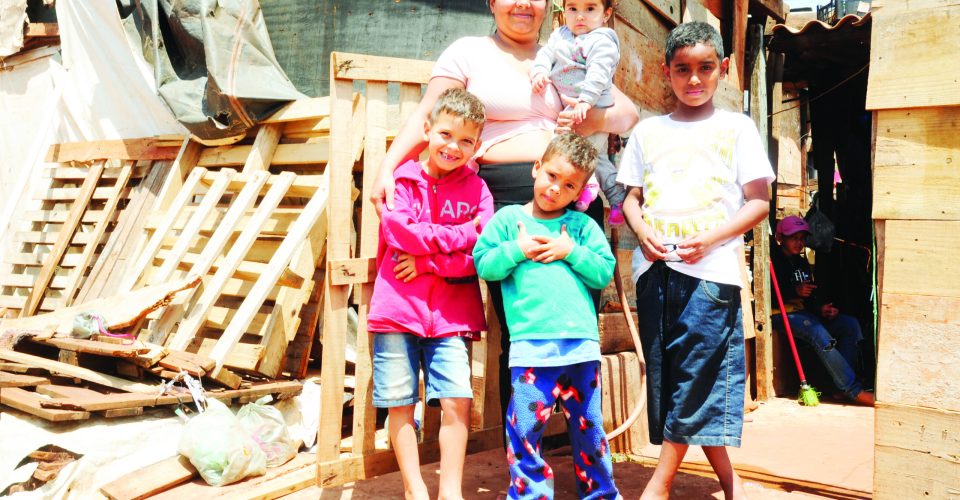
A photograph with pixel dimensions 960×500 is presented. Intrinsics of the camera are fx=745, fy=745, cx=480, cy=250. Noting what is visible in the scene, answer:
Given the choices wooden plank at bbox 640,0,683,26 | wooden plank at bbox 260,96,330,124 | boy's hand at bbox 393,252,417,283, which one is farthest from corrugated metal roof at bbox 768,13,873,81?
boy's hand at bbox 393,252,417,283

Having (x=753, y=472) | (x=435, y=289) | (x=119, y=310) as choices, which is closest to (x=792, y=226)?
(x=753, y=472)

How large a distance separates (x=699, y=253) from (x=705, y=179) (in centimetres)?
27

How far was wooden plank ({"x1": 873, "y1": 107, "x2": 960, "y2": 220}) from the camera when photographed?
95.2 inches

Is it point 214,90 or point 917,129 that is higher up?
point 214,90

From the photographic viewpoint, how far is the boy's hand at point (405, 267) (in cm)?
279

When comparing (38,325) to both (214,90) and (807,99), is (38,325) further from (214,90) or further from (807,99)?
(807,99)

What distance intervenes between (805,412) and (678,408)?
3.42 meters

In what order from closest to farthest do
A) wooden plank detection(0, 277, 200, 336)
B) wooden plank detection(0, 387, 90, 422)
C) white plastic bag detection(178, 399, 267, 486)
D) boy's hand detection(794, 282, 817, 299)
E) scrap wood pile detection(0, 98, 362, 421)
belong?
white plastic bag detection(178, 399, 267, 486)
wooden plank detection(0, 387, 90, 422)
scrap wood pile detection(0, 98, 362, 421)
wooden plank detection(0, 277, 200, 336)
boy's hand detection(794, 282, 817, 299)

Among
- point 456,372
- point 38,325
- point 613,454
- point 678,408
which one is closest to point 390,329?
point 456,372

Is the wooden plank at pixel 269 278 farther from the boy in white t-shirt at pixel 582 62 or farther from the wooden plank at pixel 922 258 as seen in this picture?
the wooden plank at pixel 922 258

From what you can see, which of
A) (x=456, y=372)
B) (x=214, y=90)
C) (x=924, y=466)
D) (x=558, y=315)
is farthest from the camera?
(x=214, y=90)

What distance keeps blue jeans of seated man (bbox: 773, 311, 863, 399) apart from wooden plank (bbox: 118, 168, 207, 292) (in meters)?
4.94

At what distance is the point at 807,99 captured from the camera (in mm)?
7391

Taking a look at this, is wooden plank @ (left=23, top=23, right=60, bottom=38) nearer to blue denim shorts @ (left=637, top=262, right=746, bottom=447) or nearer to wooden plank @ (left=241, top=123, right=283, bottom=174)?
wooden plank @ (left=241, top=123, right=283, bottom=174)
